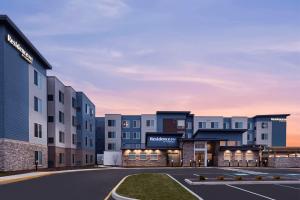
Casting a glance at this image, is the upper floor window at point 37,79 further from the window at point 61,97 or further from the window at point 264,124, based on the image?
the window at point 264,124

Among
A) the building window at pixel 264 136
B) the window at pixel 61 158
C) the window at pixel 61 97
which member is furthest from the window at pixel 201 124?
the window at pixel 61 158

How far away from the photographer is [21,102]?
4372 cm

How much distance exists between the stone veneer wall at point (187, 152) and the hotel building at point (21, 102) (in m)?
26.1

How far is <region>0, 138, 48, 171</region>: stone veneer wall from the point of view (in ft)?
122

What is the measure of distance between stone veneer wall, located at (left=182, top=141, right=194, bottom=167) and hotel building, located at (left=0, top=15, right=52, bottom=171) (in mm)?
26061

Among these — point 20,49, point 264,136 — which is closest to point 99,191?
point 20,49

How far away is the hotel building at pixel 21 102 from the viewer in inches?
1491

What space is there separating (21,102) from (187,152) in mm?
35137

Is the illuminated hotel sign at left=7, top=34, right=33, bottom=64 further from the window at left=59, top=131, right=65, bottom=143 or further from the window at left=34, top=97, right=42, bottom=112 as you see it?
the window at left=59, top=131, right=65, bottom=143

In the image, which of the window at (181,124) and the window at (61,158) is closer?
the window at (61,158)

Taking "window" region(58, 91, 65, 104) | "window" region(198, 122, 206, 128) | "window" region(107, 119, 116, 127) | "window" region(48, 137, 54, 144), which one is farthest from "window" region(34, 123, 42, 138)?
"window" region(198, 122, 206, 128)

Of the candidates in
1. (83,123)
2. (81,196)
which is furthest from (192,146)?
(81,196)

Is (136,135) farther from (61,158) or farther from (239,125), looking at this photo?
(61,158)

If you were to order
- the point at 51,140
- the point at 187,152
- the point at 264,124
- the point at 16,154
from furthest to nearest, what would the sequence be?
the point at 264,124 → the point at 187,152 → the point at 51,140 → the point at 16,154
